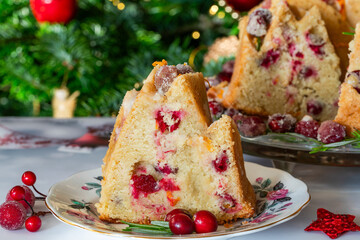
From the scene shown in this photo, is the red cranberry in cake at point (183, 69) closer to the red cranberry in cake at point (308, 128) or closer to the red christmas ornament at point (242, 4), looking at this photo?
the red cranberry in cake at point (308, 128)

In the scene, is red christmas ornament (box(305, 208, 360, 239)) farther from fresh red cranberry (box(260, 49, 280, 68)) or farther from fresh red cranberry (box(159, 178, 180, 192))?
fresh red cranberry (box(260, 49, 280, 68))

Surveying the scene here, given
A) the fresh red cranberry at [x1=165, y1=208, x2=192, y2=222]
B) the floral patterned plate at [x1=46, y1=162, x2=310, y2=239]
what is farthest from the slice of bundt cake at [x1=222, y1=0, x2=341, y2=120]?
the fresh red cranberry at [x1=165, y1=208, x2=192, y2=222]

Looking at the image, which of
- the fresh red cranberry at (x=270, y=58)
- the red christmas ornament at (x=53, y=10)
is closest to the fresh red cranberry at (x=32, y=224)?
the fresh red cranberry at (x=270, y=58)

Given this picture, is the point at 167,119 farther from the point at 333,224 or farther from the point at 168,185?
the point at 333,224

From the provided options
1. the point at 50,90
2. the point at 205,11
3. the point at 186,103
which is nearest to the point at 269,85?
the point at 186,103

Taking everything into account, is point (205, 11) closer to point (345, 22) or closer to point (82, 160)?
point (345, 22)

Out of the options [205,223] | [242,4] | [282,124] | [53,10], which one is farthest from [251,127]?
[53,10]
